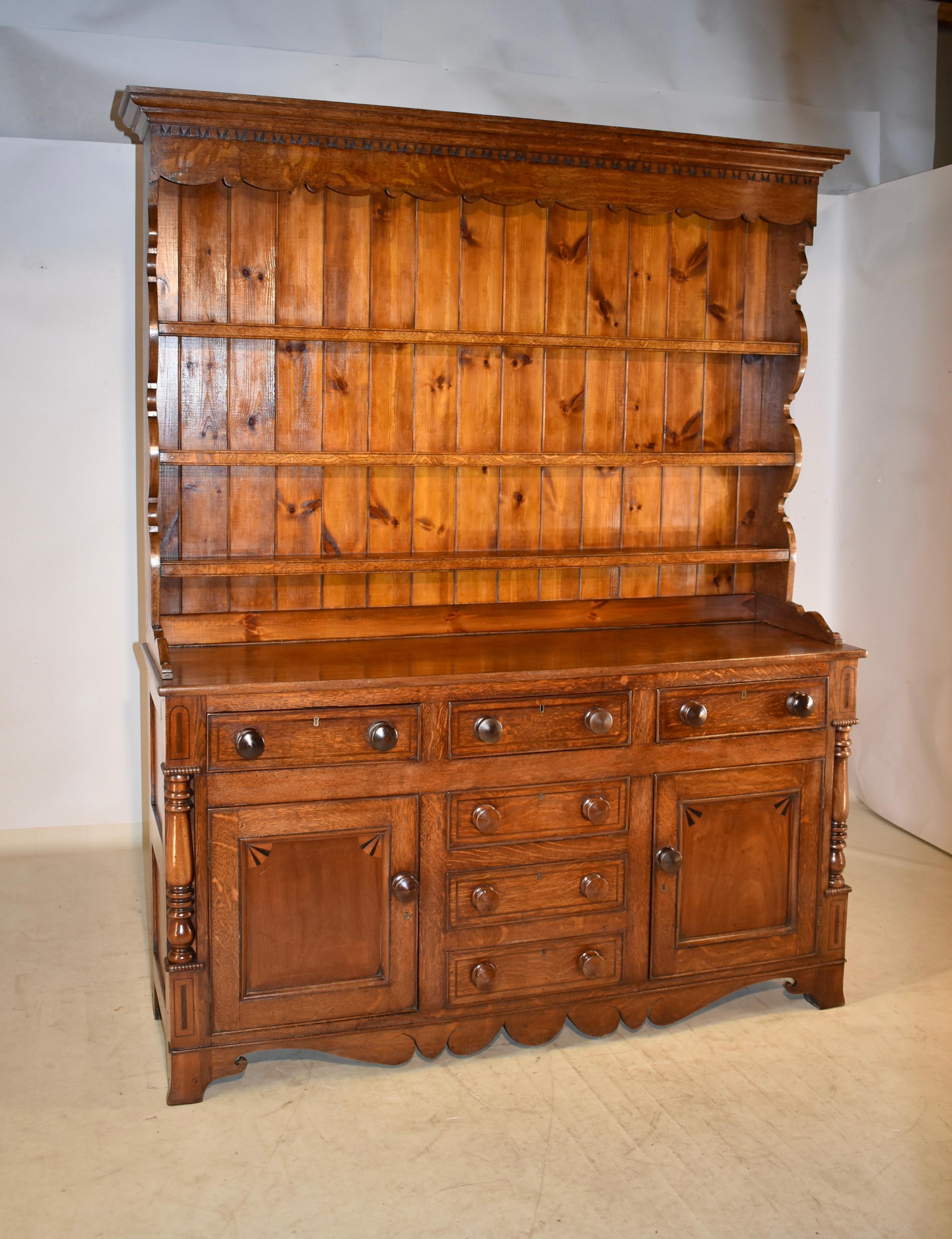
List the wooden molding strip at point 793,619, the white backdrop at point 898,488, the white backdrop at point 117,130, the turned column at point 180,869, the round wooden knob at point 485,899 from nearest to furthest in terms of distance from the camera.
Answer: the turned column at point 180,869 < the round wooden knob at point 485,899 < the wooden molding strip at point 793,619 < the white backdrop at point 117,130 < the white backdrop at point 898,488

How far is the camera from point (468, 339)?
3.11 m

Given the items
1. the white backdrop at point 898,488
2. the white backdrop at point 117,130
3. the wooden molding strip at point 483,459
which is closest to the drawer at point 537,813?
the wooden molding strip at point 483,459

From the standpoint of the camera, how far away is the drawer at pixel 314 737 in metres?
2.66

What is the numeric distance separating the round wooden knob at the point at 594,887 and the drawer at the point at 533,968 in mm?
106

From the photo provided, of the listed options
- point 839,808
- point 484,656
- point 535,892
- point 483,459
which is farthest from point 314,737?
point 839,808

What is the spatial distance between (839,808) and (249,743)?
161 centimetres

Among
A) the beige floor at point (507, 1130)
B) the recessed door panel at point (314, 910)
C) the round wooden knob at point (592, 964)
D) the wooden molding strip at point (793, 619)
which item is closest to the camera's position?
the beige floor at point (507, 1130)

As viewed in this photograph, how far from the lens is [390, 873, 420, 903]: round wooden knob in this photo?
2789mm

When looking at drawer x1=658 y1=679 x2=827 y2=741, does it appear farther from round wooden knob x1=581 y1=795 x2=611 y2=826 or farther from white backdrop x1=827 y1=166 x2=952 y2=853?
white backdrop x1=827 y1=166 x2=952 y2=853

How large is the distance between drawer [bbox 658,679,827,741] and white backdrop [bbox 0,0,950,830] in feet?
5.15

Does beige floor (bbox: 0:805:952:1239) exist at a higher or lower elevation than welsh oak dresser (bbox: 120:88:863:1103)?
lower

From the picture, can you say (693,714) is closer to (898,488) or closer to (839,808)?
(839,808)

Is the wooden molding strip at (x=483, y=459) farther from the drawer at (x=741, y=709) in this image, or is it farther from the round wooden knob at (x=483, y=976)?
the round wooden knob at (x=483, y=976)

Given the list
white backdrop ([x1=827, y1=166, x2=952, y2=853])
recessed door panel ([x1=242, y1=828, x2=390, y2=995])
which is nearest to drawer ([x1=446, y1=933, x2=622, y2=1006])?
recessed door panel ([x1=242, y1=828, x2=390, y2=995])
